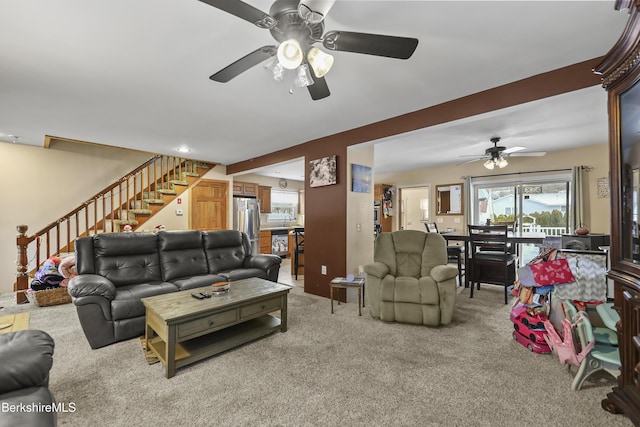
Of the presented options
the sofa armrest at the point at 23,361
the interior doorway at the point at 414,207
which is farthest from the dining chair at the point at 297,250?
the interior doorway at the point at 414,207

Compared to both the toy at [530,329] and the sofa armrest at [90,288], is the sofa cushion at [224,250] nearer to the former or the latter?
the sofa armrest at [90,288]

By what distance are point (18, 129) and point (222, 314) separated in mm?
4099

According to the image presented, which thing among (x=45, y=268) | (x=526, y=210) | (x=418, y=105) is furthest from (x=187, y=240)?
(x=526, y=210)

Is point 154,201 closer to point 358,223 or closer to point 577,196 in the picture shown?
point 358,223

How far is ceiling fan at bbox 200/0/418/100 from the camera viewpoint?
1.33 meters

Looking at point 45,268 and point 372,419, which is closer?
point 372,419

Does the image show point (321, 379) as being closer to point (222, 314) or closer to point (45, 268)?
point (222, 314)

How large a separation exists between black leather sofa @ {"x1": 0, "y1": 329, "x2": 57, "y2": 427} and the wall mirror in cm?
691

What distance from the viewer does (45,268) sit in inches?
149

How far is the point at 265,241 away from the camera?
24.6 feet

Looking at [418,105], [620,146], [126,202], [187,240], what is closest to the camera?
[620,146]

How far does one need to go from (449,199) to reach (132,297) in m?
6.37

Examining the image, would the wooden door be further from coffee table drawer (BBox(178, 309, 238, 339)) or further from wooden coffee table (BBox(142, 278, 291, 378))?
coffee table drawer (BBox(178, 309, 238, 339))

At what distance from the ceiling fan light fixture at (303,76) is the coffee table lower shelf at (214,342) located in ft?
6.87
